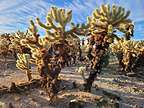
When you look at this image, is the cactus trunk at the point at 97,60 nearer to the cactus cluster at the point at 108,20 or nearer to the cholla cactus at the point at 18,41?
the cactus cluster at the point at 108,20

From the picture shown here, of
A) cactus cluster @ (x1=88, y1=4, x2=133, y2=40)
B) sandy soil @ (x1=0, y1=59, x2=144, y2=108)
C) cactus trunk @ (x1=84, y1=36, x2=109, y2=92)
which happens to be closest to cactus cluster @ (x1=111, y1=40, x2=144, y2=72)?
sandy soil @ (x1=0, y1=59, x2=144, y2=108)

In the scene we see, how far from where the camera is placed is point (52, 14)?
2138 centimetres

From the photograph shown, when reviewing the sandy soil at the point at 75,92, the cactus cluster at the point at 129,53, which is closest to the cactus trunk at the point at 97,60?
the sandy soil at the point at 75,92

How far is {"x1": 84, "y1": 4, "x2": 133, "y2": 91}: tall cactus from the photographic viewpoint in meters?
22.8

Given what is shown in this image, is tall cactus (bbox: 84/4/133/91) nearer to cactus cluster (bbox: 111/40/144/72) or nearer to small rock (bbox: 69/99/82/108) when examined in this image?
small rock (bbox: 69/99/82/108)

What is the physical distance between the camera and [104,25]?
917 inches

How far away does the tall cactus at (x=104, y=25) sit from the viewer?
74.8 ft

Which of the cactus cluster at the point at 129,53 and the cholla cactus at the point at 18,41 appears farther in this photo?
the cactus cluster at the point at 129,53

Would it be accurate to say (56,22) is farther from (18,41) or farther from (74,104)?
(18,41)

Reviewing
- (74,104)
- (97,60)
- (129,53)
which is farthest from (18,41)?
(74,104)

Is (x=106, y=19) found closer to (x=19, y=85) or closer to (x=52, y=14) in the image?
(x=52, y=14)

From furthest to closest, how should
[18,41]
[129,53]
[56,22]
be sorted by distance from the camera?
[129,53], [18,41], [56,22]

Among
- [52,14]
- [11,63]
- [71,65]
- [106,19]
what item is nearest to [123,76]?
[71,65]

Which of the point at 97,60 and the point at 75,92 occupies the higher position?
the point at 97,60
